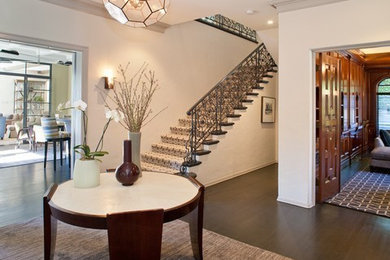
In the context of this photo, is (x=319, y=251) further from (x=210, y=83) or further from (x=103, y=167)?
(x=210, y=83)

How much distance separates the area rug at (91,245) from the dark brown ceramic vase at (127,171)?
2.63ft

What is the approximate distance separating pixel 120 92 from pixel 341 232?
13.1 feet

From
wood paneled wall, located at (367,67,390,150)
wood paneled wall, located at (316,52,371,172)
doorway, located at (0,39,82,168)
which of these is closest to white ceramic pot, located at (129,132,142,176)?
wood paneled wall, located at (316,52,371,172)

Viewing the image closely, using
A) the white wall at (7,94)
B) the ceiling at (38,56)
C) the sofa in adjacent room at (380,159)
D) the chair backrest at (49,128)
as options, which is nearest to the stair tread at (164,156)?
the chair backrest at (49,128)

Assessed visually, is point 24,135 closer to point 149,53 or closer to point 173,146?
point 149,53

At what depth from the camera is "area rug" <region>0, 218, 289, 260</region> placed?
8.53 feet

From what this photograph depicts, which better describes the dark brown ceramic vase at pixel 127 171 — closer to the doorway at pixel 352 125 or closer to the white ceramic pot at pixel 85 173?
the white ceramic pot at pixel 85 173

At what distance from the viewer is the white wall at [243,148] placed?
17.1ft

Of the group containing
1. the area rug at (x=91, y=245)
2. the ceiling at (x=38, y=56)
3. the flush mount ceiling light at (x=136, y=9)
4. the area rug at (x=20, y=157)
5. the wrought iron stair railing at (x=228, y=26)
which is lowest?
the area rug at (x=91, y=245)

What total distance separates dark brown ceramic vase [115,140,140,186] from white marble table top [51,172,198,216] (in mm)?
62

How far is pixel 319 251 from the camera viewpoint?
8.91 ft

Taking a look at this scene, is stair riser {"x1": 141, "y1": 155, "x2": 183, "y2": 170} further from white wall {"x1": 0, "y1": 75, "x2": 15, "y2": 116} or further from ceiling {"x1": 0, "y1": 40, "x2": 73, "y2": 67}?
white wall {"x1": 0, "y1": 75, "x2": 15, "y2": 116}

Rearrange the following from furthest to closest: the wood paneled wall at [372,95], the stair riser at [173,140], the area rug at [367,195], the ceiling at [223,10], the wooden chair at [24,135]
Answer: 1. the wood paneled wall at [372,95]
2. the wooden chair at [24,135]
3. the stair riser at [173,140]
4. the ceiling at [223,10]
5. the area rug at [367,195]

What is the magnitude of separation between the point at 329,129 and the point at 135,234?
3.64 metres
